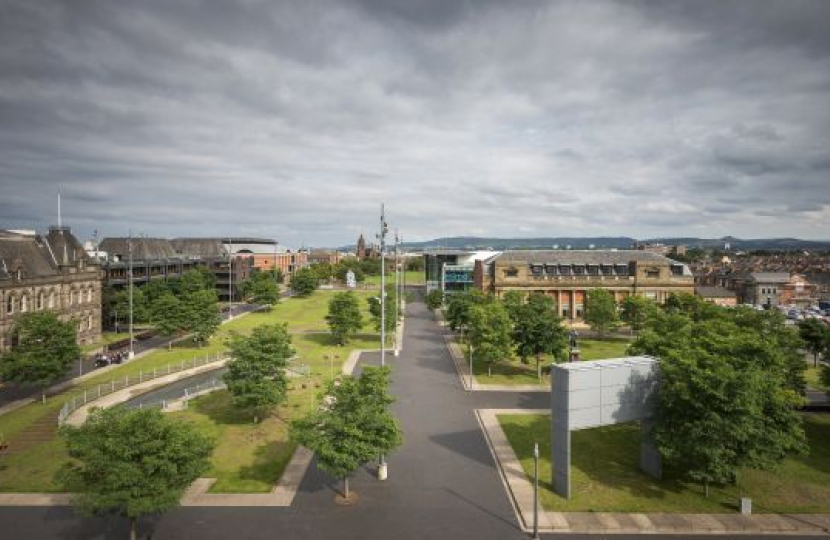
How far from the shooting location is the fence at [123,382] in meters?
42.3

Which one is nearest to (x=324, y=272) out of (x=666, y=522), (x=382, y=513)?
(x=382, y=513)

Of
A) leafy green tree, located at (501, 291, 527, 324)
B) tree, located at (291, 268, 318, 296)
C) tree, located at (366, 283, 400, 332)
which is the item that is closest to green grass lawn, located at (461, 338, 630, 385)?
leafy green tree, located at (501, 291, 527, 324)

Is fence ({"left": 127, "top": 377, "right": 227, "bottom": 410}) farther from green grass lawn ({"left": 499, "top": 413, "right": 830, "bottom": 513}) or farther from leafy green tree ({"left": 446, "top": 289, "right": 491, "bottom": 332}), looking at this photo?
leafy green tree ({"left": 446, "top": 289, "right": 491, "bottom": 332})

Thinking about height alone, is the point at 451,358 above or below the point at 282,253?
below

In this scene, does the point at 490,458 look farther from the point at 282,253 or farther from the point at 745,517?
the point at 282,253

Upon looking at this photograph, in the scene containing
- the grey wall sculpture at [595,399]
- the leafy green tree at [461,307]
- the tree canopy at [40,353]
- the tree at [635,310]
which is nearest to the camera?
the grey wall sculpture at [595,399]

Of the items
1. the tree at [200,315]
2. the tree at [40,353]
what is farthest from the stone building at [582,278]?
the tree at [40,353]

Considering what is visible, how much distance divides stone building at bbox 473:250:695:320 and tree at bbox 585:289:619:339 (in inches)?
688

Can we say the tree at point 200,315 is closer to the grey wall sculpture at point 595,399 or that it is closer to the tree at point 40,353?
the tree at point 40,353

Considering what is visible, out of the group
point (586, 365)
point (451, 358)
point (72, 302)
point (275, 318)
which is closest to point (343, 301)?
point (451, 358)

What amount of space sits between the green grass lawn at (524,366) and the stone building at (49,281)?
44.5 m

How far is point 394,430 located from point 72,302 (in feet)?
213

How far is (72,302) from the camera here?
238ft

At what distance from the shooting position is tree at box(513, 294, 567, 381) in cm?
5341
